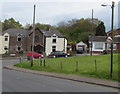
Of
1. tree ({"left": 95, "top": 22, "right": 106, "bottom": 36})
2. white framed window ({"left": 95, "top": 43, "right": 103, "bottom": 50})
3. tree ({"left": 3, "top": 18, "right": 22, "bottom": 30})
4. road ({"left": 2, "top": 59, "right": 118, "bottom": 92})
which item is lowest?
road ({"left": 2, "top": 59, "right": 118, "bottom": 92})

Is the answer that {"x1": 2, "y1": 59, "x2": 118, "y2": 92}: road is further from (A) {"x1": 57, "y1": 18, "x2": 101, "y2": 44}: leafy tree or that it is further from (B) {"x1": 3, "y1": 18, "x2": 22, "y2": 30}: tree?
(B) {"x1": 3, "y1": 18, "x2": 22, "y2": 30}: tree

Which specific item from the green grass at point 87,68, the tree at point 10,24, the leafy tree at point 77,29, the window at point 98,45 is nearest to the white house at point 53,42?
the window at point 98,45

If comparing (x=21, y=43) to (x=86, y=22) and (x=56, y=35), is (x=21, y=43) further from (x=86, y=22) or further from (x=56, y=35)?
(x=86, y=22)

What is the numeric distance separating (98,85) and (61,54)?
33.2 metres

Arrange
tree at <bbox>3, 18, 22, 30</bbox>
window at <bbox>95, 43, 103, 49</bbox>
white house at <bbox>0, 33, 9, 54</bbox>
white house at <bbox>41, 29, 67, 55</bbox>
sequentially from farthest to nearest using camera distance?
tree at <bbox>3, 18, 22, 30</bbox>
white house at <bbox>41, 29, 67, 55</bbox>
white house at <bbox>0, 33, 9, 54</bbox>
window at <bbox>95, 43, 103, 49</bbox>

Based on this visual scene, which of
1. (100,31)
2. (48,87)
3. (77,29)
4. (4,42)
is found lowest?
(48,87)

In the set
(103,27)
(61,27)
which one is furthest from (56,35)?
(61,27)

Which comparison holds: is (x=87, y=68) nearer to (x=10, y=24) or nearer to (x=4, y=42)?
(x=4, y=42)

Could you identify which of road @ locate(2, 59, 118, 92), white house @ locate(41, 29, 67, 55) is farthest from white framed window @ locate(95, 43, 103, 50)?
road @ locate(2, 59, 118, 92)

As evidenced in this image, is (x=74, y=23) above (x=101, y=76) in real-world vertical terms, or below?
above

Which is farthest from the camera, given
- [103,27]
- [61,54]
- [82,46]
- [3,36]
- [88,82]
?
[103,27]

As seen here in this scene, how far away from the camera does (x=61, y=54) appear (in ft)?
156

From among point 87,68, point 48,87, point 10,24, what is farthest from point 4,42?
point 48,87

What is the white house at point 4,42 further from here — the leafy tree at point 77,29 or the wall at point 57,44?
the leafy tree at point 77,29
